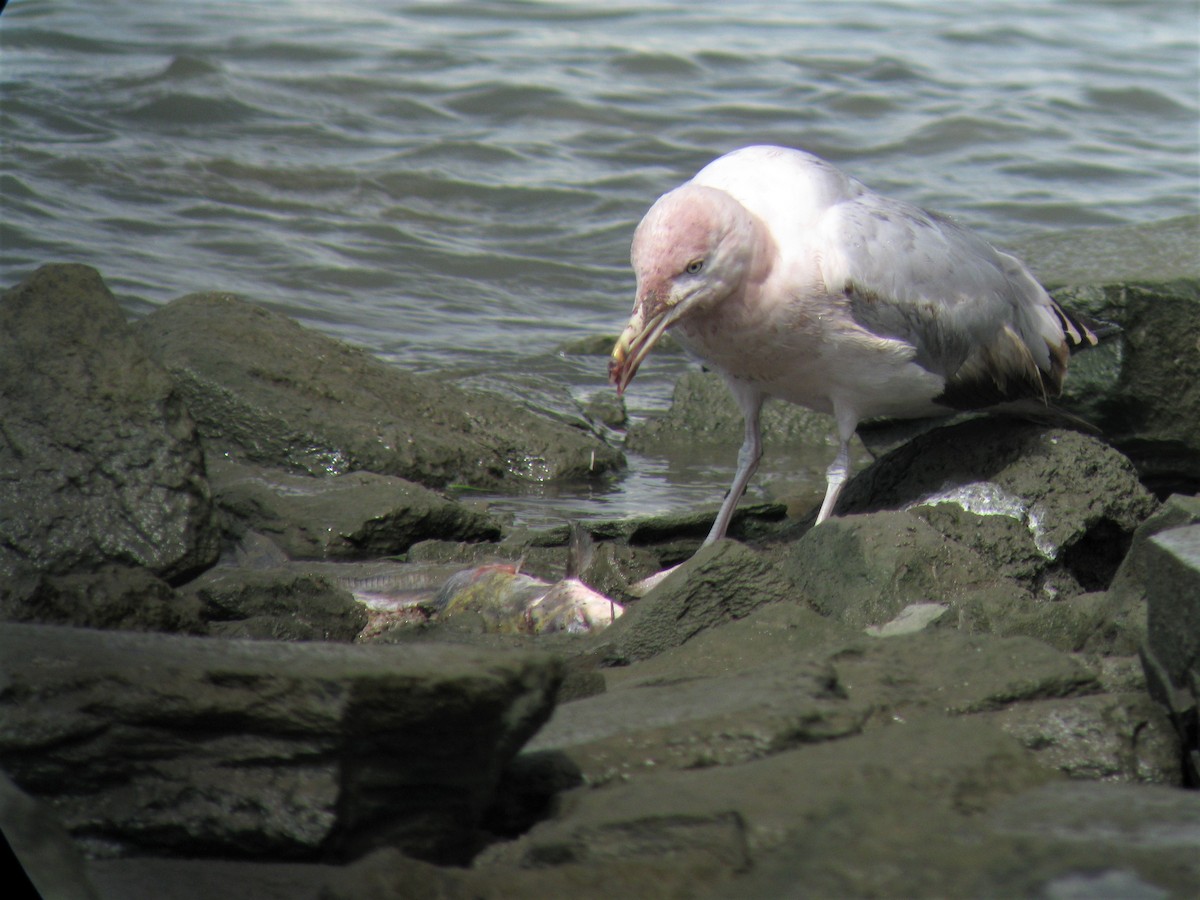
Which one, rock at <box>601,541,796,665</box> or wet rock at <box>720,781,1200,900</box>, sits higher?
wet rock at <box>720,781,1200,900</box>

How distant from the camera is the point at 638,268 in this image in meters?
4.84

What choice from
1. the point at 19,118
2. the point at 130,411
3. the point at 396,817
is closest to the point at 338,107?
the point at 19,118

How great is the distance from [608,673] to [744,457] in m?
2.20

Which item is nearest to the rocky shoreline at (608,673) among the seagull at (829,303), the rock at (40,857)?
the rock at (40,857)

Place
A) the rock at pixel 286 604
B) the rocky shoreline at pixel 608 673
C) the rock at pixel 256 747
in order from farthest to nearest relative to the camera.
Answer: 1. the rock at pixel 286 604
2. the rock at pixel 256 747
3. the rocky shoreline at pixel 608 673

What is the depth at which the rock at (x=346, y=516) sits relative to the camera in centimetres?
550

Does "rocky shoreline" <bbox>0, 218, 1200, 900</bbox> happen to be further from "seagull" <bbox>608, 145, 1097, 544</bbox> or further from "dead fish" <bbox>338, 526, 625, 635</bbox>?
"seagull" <bbox>608, 145, 1097, 544</bbox>

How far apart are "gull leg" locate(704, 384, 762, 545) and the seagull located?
11 mm

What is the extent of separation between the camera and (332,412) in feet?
21.9

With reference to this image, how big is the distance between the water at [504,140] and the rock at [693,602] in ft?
7.64

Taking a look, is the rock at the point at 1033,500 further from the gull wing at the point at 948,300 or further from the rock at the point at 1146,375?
the rock at the point at 1146,375

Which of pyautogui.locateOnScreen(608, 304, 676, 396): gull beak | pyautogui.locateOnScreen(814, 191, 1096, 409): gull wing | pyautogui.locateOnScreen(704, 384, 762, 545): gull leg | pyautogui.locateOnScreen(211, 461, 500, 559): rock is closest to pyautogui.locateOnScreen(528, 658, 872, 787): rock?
pyautogui.locateOnScreen(608, 304, 676, 396): gull beak

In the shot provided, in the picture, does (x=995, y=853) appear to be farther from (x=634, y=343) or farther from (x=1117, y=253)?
(x=1117, y=253)

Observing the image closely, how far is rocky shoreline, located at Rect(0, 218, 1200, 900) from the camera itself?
256 cm
